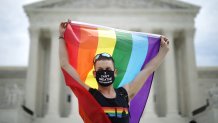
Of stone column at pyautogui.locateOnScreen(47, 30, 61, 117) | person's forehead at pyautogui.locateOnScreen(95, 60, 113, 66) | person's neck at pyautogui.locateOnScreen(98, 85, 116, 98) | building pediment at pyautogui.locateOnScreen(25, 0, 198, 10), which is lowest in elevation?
stone column at pyautogui.locateOnScreen(47, 30, 61, 117)

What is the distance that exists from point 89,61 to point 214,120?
94.5ft

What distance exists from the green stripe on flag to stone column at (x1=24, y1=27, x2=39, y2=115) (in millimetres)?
38461

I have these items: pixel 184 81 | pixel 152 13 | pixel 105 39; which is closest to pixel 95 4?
pixel 152 13

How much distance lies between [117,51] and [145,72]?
60cm

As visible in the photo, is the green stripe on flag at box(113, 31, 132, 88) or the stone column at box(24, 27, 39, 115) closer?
the green stripe on flag at box(113, 31, 132, 88)

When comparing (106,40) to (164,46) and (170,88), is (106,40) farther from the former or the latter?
(170,88)

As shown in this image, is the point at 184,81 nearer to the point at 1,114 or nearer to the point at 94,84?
the point at 1,114

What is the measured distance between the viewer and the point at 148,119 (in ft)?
133

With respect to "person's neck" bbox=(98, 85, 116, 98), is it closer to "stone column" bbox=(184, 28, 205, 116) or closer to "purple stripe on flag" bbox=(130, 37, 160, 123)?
"purple stripe on flag" bbox=(130, 37, 160, 123)

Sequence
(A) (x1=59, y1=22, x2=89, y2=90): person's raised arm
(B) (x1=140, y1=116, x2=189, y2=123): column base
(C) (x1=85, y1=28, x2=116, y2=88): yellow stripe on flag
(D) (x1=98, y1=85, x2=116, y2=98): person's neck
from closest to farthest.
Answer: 1. (D) (x1=98, y1=85, x2=116, y2=98): person's neck
2. (A) (x1=59, y1=22, x2=89, y2=90): person's raised arm
3. (C) (x1=85, y1=28, x2=116, y2=88): yellow stripe on flag
4. (B) (x1=140, y1=116, x2=189, y2=123): column base

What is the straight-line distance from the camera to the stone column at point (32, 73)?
42.5 metres

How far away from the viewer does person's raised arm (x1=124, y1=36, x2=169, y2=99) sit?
4645 millimetres

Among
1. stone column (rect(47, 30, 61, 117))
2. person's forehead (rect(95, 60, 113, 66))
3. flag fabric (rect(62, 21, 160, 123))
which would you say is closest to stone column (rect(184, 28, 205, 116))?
stone column (rect(47, 30, 61, 117))

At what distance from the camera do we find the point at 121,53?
17.1 feet
